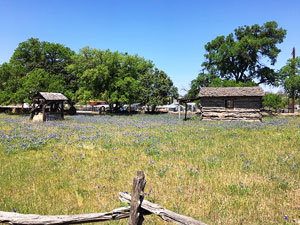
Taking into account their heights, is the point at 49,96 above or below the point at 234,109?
above

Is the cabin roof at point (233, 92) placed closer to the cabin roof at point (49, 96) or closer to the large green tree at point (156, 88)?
the large green tree at point (156, 88)

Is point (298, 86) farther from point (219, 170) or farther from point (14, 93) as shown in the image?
point (14, 93)

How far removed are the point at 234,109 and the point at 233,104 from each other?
0.82 meters

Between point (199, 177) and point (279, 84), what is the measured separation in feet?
152

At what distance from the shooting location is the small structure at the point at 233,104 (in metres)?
29.6

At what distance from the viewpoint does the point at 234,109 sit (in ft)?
98.7

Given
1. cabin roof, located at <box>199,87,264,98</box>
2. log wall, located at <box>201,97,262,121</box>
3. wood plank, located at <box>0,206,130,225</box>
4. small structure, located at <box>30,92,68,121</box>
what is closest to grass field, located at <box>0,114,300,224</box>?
wood plank, located at <box>0,206,130,225</box>

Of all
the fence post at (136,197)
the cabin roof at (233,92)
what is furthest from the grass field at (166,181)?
the cabin roof at (233,92)

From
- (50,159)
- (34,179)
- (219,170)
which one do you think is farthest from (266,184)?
(50,159)

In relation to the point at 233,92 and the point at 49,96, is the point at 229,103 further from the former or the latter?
the point at 49,96

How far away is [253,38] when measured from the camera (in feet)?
141

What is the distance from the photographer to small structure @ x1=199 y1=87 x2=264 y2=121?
97.0 feet

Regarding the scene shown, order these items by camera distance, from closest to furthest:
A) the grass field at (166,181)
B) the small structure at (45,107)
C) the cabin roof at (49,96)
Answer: the grass field at (166,181) → the cabin roof at (49,96) → the small structure at (45,107)

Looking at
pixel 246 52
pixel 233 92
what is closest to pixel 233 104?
pixel 233 92
